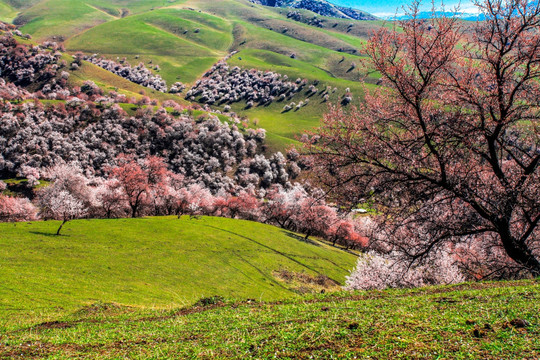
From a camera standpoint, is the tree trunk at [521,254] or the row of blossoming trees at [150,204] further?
the row of blossoming trees at [150,204]

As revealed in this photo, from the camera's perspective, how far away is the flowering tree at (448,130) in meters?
13.2

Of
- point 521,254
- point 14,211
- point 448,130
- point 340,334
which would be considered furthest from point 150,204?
point 340,334

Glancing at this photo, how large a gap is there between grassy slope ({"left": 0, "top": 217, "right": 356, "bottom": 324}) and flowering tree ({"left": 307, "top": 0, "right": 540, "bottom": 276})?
14.1 meters

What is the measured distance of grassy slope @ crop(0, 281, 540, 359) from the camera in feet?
20.1

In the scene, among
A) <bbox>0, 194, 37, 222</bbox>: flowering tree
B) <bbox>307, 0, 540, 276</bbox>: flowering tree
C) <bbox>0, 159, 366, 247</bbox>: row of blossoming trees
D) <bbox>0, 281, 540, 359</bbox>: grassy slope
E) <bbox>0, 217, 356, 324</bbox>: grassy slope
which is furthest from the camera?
<bbox>0, 194, 37, 222</bbox>: flowering tree

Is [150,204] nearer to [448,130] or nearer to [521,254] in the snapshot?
[448,130]

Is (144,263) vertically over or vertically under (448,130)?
under

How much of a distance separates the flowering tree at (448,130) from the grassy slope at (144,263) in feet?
46.4

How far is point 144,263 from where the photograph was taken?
45469mm

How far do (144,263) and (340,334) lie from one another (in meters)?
43.7

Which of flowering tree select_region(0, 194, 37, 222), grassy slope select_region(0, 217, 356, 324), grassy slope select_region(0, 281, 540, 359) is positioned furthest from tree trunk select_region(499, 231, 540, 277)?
flowering tree select_region(0, 194, 37, 222)

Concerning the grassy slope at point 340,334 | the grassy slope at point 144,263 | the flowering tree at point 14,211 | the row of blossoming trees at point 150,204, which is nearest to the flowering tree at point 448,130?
the grassy slope at point 340,334

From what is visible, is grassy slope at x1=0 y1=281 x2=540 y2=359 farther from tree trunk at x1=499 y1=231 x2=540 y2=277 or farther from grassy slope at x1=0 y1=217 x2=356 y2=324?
grassy slope at x1=0 y1=217 x2=356 y2=324

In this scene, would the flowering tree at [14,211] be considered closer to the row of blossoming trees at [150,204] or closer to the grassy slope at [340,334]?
the row of blossoming trees at [150,204]
